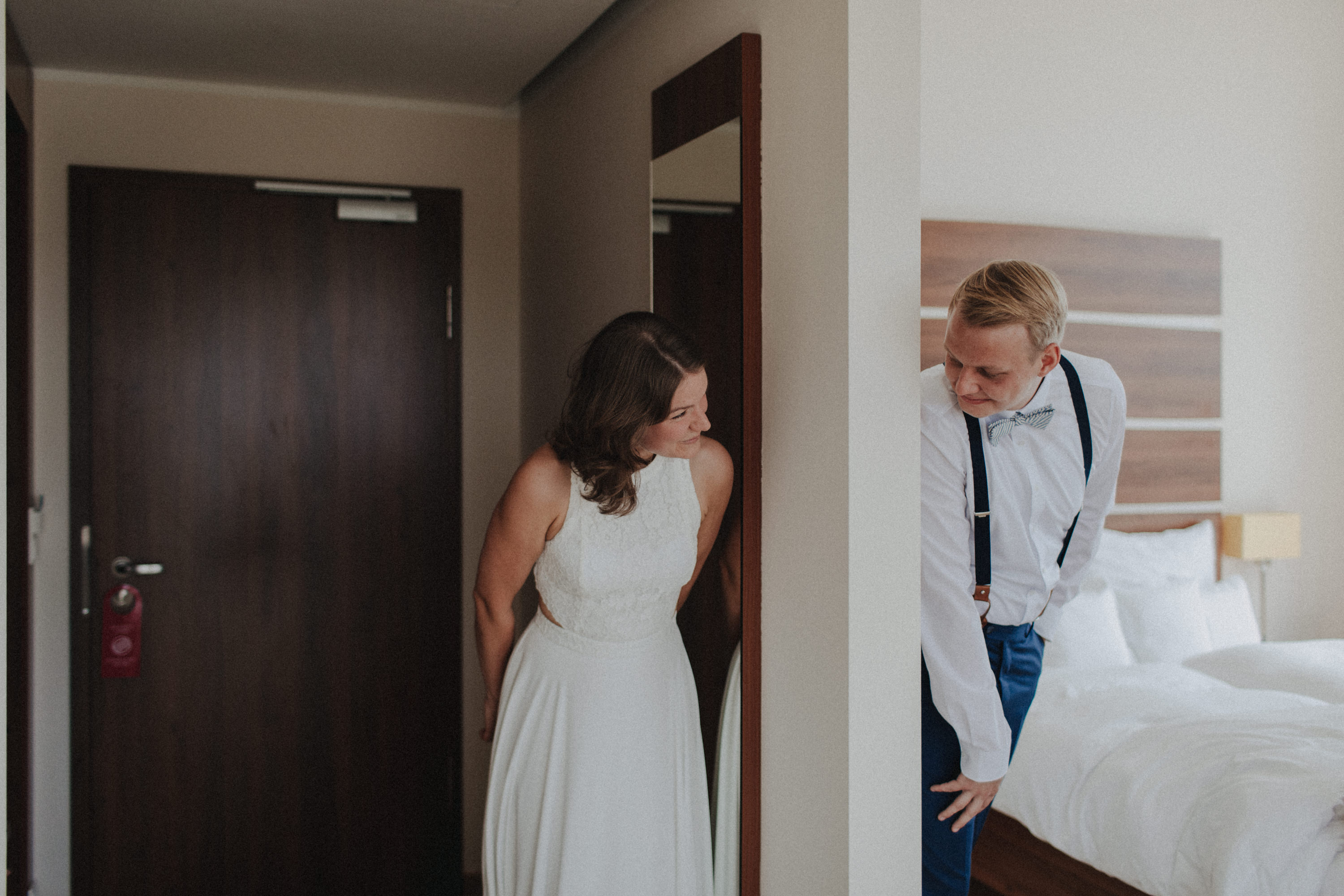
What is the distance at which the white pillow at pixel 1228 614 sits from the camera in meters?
3.69

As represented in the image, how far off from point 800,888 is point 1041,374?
0.96 meters

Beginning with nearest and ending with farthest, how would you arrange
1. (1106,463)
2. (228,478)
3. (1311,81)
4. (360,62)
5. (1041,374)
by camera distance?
(1041,374), (1106,463), (360,62), (228,478), (1311,81)

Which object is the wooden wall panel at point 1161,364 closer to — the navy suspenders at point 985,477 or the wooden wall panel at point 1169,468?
the wooden wall panel at point 1169,468

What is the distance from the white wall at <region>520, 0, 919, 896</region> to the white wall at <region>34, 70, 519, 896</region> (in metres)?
1.54

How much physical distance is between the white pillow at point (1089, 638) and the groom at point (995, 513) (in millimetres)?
1412

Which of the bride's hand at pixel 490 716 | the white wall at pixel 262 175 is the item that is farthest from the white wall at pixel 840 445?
the white wall at pixel 262 175

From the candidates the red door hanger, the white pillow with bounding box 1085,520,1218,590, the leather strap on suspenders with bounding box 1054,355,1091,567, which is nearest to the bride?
the leather strap on suspenders with bounding box 1054,355,1091,567

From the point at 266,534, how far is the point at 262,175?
1.07m

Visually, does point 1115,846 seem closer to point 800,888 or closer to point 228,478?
point 800,888

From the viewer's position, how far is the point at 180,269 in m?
2.85

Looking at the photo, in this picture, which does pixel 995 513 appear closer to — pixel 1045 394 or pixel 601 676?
pixel 1045 394

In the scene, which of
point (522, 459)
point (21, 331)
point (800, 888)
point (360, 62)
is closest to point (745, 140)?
point (800, 888)

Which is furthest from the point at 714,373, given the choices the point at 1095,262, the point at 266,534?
the point at 1095,262

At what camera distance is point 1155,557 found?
3770mm
